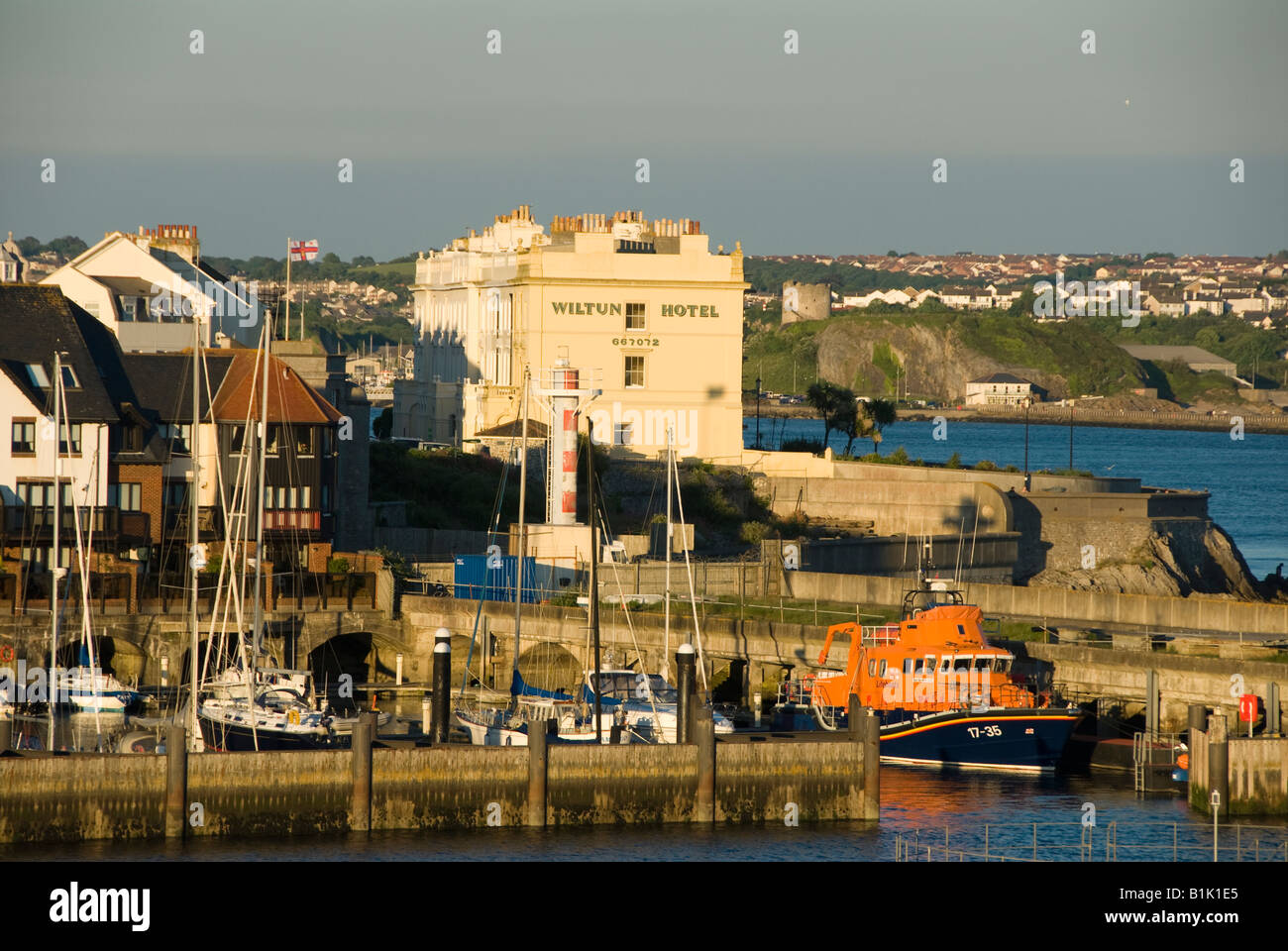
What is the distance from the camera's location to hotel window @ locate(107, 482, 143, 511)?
2108 inches

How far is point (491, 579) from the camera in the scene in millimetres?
54344

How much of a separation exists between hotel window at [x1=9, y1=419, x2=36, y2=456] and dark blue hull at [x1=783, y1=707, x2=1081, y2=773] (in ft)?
73.8

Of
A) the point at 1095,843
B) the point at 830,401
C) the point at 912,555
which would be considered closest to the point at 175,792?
the point at 1095,843

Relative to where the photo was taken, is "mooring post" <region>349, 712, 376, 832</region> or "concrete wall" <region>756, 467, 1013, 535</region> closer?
"mooring post" <region>349, 712, 376, 832</region>

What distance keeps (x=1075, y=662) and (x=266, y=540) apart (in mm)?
21327

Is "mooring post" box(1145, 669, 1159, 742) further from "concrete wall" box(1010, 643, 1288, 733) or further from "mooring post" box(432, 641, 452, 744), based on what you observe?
"mooring post" box(432, 641, 452, 744)

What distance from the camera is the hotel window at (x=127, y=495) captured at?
2108 inches

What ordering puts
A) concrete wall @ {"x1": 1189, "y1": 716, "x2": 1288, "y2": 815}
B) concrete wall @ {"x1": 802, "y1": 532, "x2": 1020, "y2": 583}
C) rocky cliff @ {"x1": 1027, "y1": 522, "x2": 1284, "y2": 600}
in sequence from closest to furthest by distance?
1. concrete wall @ {"x1": 1189, "y1": 716, "x2": 1288, "y2": 815}
2. concrete wall @ {"x1": 802, "y1": 532, "x2": 1020, "y2": 583}
3. rocky cliff @ {"x1": 1027, "y1": 522, "x2": 1284, "y2": 600}

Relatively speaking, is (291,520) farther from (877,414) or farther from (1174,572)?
(877,414)

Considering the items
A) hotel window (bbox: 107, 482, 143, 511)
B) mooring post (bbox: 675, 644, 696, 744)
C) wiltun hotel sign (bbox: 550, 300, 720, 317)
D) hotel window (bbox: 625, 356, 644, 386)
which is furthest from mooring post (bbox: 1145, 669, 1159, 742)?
wiltun hotel sign (bbox: 550, 300, 720, 317)

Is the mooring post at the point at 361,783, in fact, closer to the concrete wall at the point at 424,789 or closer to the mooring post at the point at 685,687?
the concrete wall at the point at 424,789
